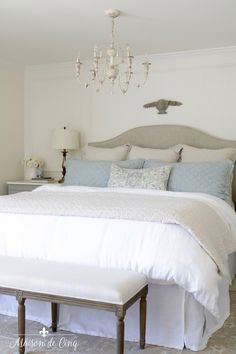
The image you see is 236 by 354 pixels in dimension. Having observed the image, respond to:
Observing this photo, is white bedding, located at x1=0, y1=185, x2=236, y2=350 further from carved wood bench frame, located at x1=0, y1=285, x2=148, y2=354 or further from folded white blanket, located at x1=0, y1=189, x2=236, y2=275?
carved wood bench frame, located at x1=0, y1=285, x2=148, y2=354

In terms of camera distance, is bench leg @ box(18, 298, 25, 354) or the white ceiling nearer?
bench leg @ box(18, 298, 25, 354)

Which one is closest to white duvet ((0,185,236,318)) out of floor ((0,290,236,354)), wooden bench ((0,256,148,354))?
→ wooden bench ((0,256,148,354))

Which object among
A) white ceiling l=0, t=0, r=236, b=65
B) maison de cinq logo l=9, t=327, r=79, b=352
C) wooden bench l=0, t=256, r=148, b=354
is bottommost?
maison de cinq logo l=9, t=327, r=79, b=352

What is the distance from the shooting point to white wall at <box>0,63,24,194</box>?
524cm

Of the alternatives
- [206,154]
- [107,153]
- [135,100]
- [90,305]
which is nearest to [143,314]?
[90,305]

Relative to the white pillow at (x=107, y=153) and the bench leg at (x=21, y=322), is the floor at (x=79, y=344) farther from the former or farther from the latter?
the white pillow at (x=107, y=153)

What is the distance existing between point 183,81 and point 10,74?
7.29ft

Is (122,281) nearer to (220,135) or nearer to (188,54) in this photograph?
(220,135)

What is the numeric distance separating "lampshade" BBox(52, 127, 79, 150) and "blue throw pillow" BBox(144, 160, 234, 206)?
5.14ft

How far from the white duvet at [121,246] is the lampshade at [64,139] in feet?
7.39

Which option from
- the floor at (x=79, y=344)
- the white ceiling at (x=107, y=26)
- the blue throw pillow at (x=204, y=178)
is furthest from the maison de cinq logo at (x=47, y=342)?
the white ceiling at (x=107, y=26)

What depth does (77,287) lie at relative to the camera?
2166 millimetres

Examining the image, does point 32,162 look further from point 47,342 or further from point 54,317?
point 47,342

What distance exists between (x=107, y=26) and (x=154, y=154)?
1412 mm
